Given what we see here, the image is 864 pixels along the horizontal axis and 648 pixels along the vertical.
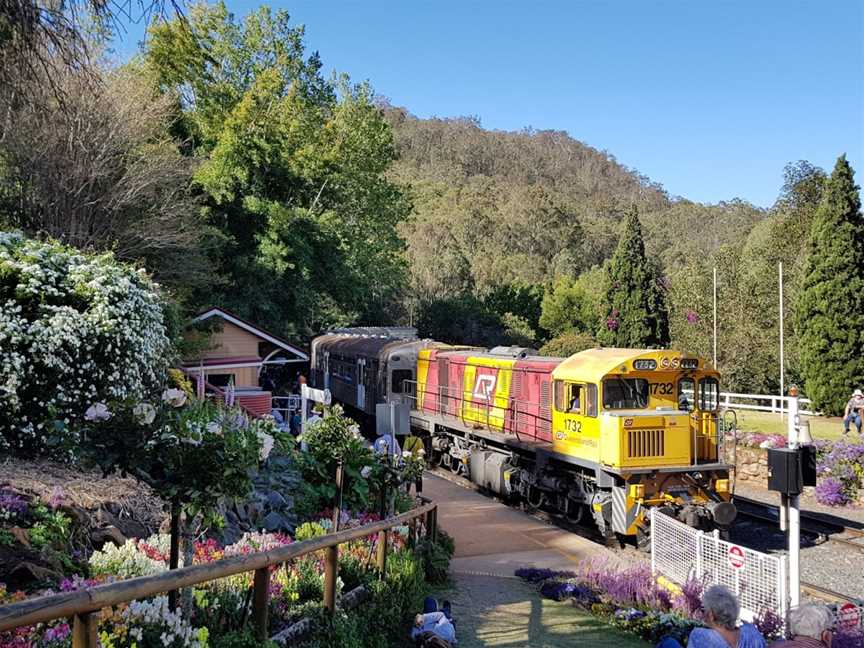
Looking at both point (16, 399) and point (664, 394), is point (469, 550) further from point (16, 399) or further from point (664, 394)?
point (16, 399)

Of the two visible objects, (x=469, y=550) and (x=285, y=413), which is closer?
(x=469, y=550)

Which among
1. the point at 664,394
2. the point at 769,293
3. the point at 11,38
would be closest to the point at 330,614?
the point at 11,38

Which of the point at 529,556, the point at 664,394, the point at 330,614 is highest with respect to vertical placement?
the point at 664,394

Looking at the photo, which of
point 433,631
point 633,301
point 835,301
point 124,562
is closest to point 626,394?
point 433,631

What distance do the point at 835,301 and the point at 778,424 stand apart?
22.1 ft

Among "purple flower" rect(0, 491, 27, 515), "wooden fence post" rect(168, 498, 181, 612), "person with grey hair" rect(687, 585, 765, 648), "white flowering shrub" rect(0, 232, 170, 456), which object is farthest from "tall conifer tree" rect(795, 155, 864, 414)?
"wooden fence post" rect(168, 498, 181, 612)

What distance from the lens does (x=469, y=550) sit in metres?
13.3

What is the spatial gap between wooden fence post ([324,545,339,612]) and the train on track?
805cm

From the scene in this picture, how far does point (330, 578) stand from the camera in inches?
259

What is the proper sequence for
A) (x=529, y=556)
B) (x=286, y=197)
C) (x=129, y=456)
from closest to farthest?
(x=129, y=456)
(x=529, y=556)
(x=286, y=197)

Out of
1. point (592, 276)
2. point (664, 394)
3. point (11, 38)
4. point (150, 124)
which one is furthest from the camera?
point (592, 276)

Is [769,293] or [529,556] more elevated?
[769,293]

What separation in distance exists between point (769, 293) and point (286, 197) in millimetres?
24479

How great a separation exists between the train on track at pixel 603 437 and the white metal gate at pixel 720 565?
1.92 m
